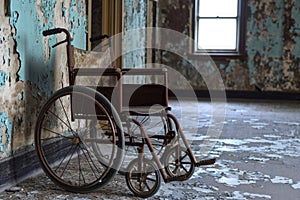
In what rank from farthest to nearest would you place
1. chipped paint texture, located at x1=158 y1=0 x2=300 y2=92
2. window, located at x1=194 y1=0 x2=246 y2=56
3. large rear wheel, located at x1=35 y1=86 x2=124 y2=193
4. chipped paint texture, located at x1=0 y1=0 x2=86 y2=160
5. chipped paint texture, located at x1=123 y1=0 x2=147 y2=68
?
window, located at x1=194 y1=0 x2=246 y2=56 < chipped paint texture, located at x1=158 y1=0 x2=300 y2=92 < chipped paint texture, located at x1=123 y1=0 x2=147 y2=68 < chipped paint texture, located at x1=0 y1=0 x2=86 y2=160 < large rear wheel, located at x1=35 y1=86 x2=124 y2=193

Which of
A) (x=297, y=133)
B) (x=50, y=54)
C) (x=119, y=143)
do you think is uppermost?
(x=50, y=54)

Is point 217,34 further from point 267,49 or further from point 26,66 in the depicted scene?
point 26,66

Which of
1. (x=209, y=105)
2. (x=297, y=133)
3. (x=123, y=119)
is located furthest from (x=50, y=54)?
(x=209, y=105)

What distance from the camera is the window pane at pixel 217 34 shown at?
728 cm

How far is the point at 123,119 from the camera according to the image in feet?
6.79

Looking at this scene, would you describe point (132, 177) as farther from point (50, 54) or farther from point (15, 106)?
Result: point (50, 54)

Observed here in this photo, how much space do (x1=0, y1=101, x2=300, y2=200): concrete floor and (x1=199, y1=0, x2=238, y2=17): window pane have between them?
10.8 ft

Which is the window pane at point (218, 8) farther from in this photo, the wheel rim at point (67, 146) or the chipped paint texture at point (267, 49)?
the wheel rim at point (67, 146)

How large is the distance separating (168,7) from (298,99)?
2.86m

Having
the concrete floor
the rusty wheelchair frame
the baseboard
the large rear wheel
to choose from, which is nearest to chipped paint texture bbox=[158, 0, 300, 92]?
the concrete floor

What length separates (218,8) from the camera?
7.27 metres

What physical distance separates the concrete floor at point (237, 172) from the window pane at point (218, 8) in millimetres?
3277

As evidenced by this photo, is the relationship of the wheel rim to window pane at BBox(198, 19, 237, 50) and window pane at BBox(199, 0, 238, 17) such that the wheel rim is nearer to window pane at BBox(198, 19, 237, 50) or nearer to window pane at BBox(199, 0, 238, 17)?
window pane at BBox(198, 19, 237, 50)

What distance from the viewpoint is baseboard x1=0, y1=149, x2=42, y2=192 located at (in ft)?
6.54
